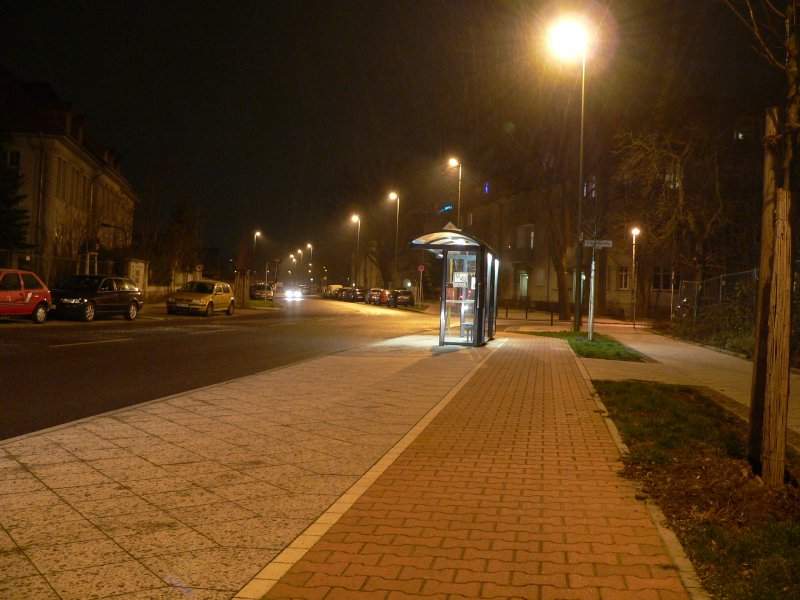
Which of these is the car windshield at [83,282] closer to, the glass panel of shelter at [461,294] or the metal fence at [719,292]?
the glass panel of shelter at [461,294]

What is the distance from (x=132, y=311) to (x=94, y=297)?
2363mm

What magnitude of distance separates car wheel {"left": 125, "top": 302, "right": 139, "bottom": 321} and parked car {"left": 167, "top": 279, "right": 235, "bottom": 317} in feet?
16.3

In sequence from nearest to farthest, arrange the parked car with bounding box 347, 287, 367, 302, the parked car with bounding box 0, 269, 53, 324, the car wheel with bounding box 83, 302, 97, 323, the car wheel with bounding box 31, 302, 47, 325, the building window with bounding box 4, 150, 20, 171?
the parked car with bounding box 0, 269, 53, 324, the car wheel with bounding box 31, 302, 47, 325, the car wheel with bounding box 83, 302, 97, 323, the building window with bounding box 4, 150, 20, 171, the parked car with bounding box 347, 287, 367, 302

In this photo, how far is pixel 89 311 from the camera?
26.3 meters

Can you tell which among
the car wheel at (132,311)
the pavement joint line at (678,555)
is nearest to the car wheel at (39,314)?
the car wheel at (132,311)

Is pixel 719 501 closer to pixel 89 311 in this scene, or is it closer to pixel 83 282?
pixel 89 311

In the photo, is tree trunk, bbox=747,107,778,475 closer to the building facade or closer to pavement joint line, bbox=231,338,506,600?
pavement joint line, bbox=231,338,506,600

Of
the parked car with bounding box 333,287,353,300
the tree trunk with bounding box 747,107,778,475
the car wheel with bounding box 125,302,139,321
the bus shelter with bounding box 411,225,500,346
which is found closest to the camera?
the tree trunk with bounding box 747,107,778,475

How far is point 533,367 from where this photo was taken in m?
15.4

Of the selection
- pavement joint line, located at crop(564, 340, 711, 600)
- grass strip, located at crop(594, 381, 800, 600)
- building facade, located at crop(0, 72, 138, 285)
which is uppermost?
building facade, located at crop(0, 72, 138, 285)

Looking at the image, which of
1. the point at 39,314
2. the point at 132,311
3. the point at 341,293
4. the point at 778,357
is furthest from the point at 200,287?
the point at 341,293

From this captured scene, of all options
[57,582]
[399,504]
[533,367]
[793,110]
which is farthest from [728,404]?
[57,582]

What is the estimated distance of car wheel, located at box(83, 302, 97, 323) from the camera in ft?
85.6

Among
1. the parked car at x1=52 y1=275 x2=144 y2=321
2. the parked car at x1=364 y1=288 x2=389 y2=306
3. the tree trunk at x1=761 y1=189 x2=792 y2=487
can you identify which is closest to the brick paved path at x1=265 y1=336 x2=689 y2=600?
the tree trunk at x1=761 y1=189 x2=792 y2=487
